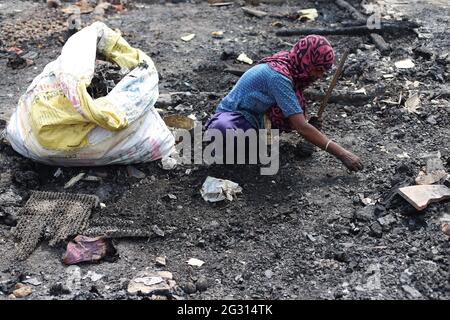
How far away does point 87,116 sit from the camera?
143 inches

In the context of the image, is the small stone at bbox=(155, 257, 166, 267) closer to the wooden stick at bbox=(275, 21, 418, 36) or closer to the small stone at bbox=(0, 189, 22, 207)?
the small stone at bbox=(0, 189, 22, 207)

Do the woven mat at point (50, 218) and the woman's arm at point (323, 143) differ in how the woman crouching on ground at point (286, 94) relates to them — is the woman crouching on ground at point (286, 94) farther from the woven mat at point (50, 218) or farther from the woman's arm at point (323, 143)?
the woven mat at point (50, 218)

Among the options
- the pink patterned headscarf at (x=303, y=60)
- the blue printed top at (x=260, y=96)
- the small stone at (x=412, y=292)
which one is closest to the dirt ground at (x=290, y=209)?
the small stone at (x=412, y=292)

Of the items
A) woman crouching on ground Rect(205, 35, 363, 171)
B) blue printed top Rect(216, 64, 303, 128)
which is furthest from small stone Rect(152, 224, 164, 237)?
blue printed top Rect(216, 64, 303, 128)

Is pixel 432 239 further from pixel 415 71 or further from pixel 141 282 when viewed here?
pixel 415 71

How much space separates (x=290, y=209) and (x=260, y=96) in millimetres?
809

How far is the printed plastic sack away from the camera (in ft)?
12.1

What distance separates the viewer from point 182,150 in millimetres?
4391

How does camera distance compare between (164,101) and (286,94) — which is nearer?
(286,94)

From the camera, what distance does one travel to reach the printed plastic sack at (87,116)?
3.69m

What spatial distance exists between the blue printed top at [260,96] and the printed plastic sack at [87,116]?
58 centimetres

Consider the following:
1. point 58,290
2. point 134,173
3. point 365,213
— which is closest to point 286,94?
point 365,213

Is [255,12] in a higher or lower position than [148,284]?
lower

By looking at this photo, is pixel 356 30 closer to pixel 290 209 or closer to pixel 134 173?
pixel 290 209
